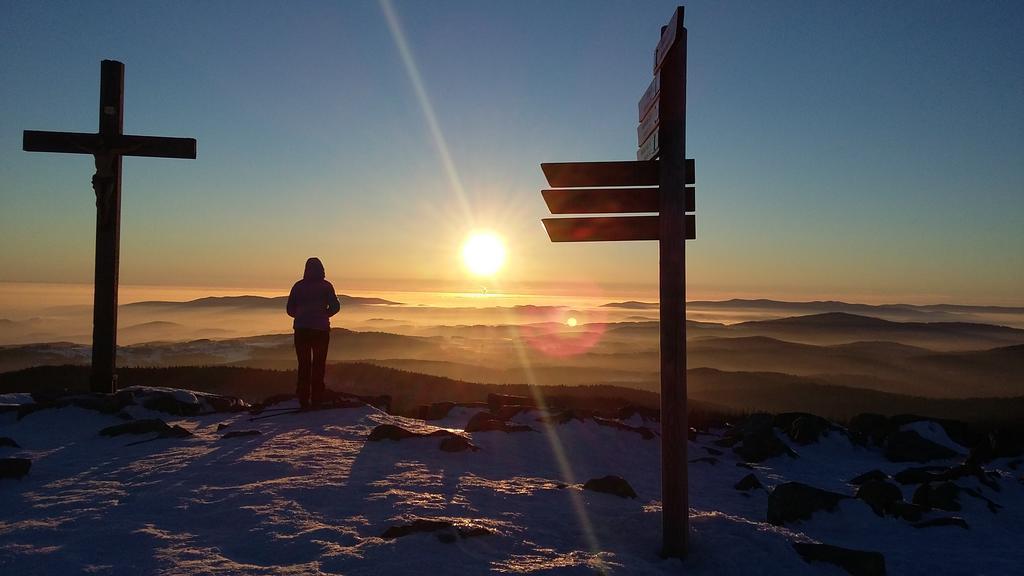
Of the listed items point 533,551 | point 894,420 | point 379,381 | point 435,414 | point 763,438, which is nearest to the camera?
point 533,551

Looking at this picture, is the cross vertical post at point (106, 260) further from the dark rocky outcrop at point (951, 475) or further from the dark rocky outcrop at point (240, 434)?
the dark rocky outcrop at point (951, 475)

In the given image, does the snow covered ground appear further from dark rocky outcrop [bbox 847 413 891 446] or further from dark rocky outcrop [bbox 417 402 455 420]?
dark rocky outcrop [bbox 847 413 891 446]

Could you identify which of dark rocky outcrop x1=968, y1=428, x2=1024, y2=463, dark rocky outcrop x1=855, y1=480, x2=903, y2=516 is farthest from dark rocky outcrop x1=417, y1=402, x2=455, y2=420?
dark rocky outcrop x1=968, y1=428, x2=1024, y2=463

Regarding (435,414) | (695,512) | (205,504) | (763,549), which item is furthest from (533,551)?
(435,414)

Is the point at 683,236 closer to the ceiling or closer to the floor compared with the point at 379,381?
closer to the ceiling

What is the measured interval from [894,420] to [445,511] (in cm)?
1145

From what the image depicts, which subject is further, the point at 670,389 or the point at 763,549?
the point at 763,549

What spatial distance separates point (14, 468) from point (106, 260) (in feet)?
18.5

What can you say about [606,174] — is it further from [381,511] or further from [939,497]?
[939,497]

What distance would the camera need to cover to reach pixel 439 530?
5.60 metres

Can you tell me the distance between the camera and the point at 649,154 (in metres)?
5.89

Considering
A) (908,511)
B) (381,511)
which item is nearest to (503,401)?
(381,511)

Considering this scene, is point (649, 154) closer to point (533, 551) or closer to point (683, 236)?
point (683, 236)

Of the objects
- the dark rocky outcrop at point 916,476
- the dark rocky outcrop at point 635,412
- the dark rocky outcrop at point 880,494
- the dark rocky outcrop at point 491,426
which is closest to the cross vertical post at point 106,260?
the dark rocky outcrop at point 491,426
